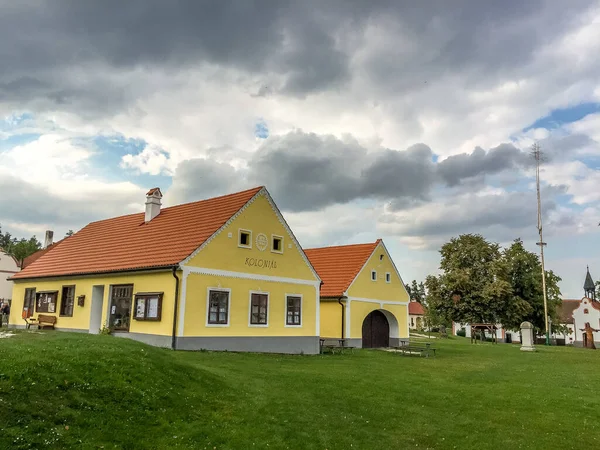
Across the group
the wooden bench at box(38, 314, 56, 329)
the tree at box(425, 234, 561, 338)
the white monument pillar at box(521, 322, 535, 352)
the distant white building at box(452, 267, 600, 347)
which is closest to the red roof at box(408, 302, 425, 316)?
the distant white building at box(452, 267, 600, 347)

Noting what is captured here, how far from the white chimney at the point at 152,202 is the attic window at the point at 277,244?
7680 millimetres

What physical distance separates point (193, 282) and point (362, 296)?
14.8 metres

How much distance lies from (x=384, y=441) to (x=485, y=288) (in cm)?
4556

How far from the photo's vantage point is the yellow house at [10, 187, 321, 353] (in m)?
21.7

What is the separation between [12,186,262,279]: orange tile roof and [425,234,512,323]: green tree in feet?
115

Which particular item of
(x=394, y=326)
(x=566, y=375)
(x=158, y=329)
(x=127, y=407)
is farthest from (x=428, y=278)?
(x=127, y=407)

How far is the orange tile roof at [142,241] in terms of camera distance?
2319 centimetres

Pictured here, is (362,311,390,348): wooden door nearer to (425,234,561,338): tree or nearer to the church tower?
(425,234,561,338): tree

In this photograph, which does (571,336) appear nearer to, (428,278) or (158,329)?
(428,278)

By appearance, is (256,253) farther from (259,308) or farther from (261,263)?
(259,308)

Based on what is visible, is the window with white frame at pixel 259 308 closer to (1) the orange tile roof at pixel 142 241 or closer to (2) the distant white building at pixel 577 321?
(1) the orange tile roof at pixel 142 241

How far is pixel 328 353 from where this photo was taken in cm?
2750

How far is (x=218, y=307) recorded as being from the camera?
22656 mm

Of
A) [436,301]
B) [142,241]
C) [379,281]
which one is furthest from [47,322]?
[436,301]
